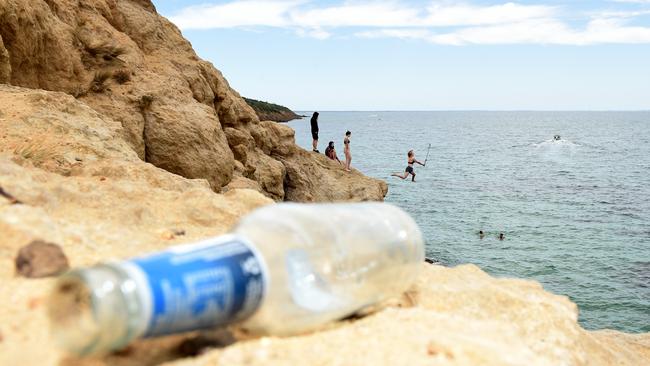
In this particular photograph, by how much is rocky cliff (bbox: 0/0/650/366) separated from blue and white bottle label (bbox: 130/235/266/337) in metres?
0.18

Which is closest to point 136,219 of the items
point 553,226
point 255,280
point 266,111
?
point 255,280

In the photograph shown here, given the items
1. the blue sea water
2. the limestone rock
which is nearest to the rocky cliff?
the limestone rock

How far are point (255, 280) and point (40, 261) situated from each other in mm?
1156

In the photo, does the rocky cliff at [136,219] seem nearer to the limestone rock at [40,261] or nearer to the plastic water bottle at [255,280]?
the limestone rock at [40,261]

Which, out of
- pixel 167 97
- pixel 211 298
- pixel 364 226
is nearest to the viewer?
pixel 211 298

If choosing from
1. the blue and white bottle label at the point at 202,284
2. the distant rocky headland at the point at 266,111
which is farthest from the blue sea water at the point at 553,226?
the distant rocky headland at the point at 266,111

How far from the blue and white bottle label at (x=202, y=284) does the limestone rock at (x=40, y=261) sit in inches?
32.8

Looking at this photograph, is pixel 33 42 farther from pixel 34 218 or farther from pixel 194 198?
pixel 34 218

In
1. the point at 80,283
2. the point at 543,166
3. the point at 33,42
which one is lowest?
the point at 543,166

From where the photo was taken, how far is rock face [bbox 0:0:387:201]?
8820 millimetres

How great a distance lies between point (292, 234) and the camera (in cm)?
271

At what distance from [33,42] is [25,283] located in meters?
7.29

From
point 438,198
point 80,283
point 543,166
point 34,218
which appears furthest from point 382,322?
point 543,166

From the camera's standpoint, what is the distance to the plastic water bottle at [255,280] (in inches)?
77.5
